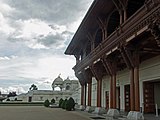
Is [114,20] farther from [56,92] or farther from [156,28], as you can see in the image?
[56,92]

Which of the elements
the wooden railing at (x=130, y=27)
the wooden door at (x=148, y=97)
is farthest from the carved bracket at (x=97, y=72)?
the wooden door at (x=148, y=97)

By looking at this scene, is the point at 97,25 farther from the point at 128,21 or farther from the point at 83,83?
the point at 83,83

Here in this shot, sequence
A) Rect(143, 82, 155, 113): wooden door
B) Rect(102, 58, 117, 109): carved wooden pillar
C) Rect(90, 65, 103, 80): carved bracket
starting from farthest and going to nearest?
Rect(90, 65, 103, 80): carved bracket < Rect(143, 82, 155, 113): wooden door < Rect(102, 58, 117, 109): carved wooden pillar

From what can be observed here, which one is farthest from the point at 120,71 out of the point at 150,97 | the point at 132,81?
the point at 132,81

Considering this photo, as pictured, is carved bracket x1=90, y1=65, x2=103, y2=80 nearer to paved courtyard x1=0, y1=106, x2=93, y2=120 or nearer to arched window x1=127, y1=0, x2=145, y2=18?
paved courtyard x1=0, y1=106, x2=93, y2=120

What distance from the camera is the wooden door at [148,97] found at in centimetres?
1954

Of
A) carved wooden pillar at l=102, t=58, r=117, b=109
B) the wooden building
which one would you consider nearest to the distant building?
the wooden building

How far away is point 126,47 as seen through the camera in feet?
45.2

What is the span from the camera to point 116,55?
17.6 m

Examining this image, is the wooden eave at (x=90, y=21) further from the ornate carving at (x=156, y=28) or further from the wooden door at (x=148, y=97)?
the wooden door at (x=148, y=97)

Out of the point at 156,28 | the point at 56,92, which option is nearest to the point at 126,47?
the point at 156,28

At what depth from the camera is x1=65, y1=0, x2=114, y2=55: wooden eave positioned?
15.9 meters

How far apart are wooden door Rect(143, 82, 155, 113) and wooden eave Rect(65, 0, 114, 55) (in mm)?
6393

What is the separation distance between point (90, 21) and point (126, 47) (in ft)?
20.2
